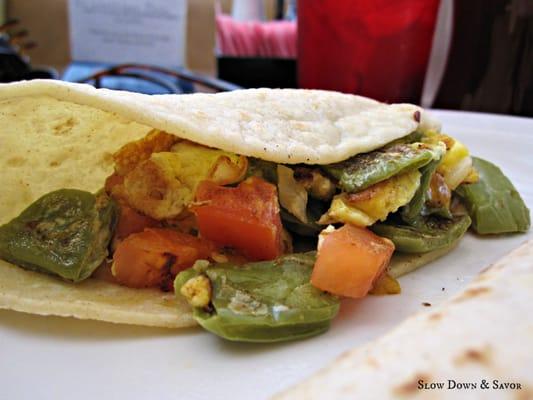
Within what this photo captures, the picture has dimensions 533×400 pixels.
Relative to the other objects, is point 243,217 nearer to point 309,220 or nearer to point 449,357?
point 309,220

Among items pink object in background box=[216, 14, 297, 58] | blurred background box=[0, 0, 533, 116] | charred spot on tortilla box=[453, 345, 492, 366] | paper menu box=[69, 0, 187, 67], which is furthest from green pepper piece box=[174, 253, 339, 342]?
pink object in background box=[216, 14, 297, 58]

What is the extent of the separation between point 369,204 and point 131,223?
630 mm

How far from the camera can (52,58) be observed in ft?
18.1

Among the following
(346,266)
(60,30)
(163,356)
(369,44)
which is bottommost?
(60,30)

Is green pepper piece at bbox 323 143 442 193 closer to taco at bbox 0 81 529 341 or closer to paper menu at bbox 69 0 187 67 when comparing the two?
taco at bbox 0 81 529 341

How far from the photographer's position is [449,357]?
→ 0.85 meters

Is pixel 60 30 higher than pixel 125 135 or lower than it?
lower

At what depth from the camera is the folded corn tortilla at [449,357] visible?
796 millimetres

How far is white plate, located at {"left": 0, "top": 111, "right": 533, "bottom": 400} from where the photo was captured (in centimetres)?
107

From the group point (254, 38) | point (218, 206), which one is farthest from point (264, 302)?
point (254, 38)

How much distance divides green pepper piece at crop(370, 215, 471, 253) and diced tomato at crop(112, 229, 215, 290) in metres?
0.47

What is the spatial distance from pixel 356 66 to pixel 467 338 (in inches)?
112

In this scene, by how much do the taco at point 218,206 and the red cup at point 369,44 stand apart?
5.72 ft

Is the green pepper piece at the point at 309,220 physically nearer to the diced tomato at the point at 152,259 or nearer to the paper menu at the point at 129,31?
the diced tomato at the point at 152,259
